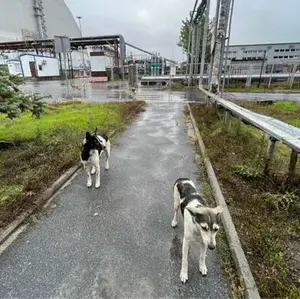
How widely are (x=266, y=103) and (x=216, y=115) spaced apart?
5986mm

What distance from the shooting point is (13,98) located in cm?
521

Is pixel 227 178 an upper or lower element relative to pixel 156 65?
lower

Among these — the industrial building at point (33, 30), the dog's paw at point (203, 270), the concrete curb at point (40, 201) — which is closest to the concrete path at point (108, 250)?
the dog's paw at point (203, 270)

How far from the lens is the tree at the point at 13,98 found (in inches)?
196

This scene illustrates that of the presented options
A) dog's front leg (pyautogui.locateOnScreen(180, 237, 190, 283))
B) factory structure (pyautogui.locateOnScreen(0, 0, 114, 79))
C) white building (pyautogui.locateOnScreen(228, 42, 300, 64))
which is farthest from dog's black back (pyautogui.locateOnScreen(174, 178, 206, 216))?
white building (pyautogui.locateOnScreen(228, 42, 300, 64))

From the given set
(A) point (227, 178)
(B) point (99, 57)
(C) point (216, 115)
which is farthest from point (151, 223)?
(B) point (99, 57)

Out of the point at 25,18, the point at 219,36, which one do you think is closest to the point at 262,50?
the point at 219,36

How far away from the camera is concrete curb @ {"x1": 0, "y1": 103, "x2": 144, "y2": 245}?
9.46ft

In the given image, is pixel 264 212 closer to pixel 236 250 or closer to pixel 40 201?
pixel 236 250

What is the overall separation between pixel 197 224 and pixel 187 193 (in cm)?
66

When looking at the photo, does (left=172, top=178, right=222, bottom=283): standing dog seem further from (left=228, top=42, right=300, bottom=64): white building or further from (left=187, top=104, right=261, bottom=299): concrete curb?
(left=228, top=42, right=300, bottom=64): white building

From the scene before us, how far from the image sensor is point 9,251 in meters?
2.65

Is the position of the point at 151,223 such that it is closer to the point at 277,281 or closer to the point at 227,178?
the point at 277,281

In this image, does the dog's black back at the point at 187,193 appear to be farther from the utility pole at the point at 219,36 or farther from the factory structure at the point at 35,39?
the factory structure at the point at 35,39
